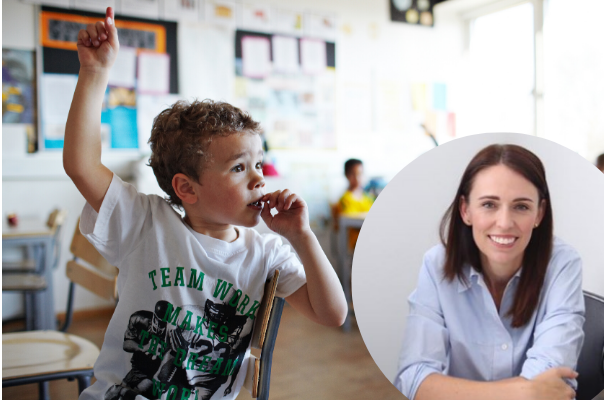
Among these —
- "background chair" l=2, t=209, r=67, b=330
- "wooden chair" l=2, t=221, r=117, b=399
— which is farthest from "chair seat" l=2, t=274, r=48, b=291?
"wooden chair" l=2, t=221, r=117, b=399

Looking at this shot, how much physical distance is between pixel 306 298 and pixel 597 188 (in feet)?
1.78

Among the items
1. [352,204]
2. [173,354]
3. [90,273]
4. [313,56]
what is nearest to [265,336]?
[173,354]

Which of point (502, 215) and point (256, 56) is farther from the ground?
point (256, 56)

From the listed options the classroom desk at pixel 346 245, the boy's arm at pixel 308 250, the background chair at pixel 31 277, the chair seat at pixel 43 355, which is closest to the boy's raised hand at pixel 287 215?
the boy's arm at pixel 308 250

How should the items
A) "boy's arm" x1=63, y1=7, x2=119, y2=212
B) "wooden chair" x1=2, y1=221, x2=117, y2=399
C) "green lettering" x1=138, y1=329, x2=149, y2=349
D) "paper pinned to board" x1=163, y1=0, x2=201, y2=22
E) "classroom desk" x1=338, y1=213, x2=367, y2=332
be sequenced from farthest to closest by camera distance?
"paper pinned to board" x1=163, y1=0, x2=201, y2=22 < "classroom desk" x1=338, y1=213, x2=367, y2=332 < "wooden chair" x1=2, y1=221, x2=117, y2=399 < "green lettering" x1=138, y1=329, x2=149, y2=349 < "boy's arm" x1=63, y1=7, x2=119, y2=212

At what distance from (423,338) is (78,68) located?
2.90 m

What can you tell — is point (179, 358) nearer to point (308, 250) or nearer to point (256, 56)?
point (308, 250)

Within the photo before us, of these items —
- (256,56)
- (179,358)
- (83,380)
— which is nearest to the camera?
(179,358)

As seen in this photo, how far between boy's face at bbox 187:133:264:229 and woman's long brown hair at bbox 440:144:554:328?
1.09 ft

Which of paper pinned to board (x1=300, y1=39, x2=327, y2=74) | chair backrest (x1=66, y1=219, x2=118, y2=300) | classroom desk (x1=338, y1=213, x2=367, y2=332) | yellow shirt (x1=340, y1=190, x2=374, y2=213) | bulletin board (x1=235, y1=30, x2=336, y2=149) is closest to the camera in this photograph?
chair backrest (x1=66, y1=219, x2=118, y2=300)

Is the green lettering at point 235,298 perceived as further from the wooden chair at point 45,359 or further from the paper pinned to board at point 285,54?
the paper pinned to board at point 285,54

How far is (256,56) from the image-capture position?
3.65 meters

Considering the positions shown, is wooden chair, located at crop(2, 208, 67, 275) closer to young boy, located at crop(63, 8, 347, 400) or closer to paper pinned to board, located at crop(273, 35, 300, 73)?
young boy, located at crop(63, 8, 347, 400)

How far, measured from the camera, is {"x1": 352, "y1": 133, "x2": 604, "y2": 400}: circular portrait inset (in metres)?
0.84
